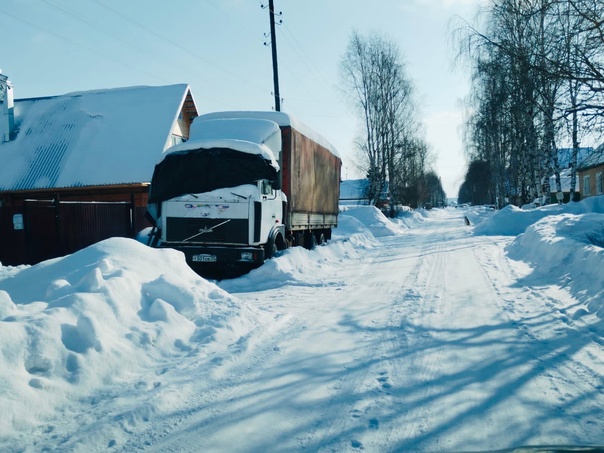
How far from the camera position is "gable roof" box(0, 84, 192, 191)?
21.4 m

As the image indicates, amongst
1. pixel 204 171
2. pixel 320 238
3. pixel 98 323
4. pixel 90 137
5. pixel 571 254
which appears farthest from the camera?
pixel 90 137

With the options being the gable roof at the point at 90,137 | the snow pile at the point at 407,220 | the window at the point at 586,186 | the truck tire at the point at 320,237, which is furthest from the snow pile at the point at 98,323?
the window at the point at 586,186

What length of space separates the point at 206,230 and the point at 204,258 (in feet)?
1.97

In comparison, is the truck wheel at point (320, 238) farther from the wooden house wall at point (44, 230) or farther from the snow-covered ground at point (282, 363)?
the snow-covered ground at point (282, 363)

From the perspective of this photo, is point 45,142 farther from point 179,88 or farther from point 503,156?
point 503,156

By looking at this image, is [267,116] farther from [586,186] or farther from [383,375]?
[586,186]

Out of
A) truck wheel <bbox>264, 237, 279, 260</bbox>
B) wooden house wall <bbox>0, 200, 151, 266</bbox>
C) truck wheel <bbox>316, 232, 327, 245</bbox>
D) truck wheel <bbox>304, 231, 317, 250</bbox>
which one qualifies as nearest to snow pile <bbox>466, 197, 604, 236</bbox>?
truck wheel <bbox>316, 232, 327, 245</bbox>

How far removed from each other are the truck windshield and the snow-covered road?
3.59 meters

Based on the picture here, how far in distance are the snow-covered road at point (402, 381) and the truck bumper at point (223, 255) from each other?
Result: 236 centimetres

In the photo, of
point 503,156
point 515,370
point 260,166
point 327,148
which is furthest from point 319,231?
point 503,156

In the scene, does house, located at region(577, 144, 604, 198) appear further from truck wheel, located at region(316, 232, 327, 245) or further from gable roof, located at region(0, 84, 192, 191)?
gable roof, located at region(0, 84, 192, 191)

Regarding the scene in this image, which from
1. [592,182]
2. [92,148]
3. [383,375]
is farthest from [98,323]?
[592,182]

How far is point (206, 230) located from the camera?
10.1 m

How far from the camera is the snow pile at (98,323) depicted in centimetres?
379
